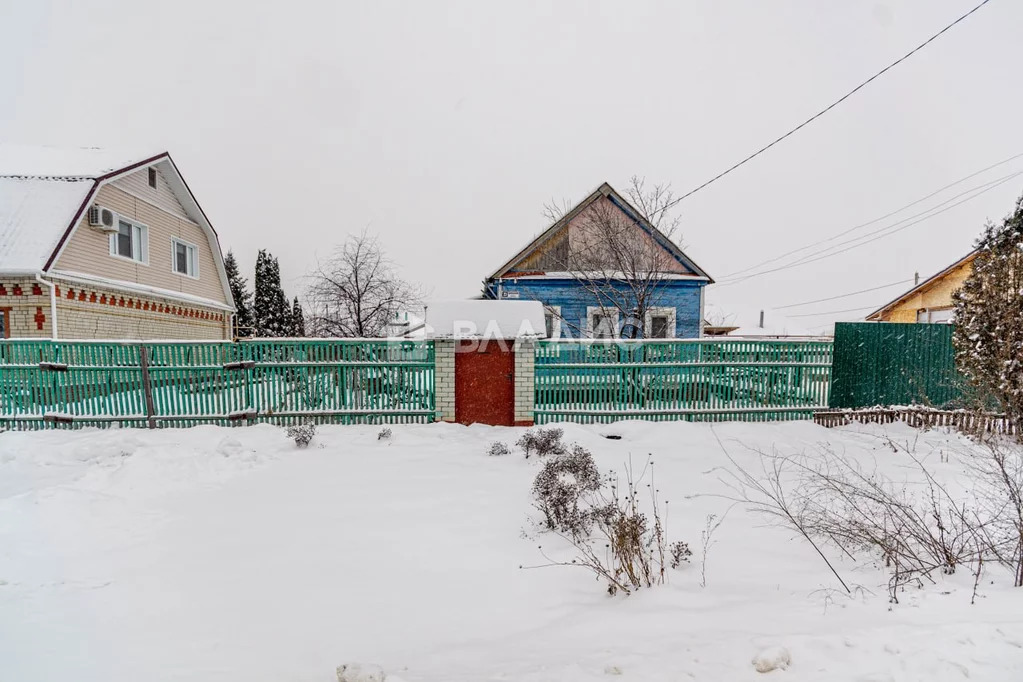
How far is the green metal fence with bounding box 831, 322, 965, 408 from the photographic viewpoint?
789 cm

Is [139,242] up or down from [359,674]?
up

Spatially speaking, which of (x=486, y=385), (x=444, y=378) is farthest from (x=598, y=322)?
(x=444, y=378)

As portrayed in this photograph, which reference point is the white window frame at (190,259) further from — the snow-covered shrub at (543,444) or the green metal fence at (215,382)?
the snow-covered shrub at (543,444)

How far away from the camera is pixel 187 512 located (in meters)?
4.28

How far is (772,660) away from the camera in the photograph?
2.11 m

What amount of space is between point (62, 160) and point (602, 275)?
53.3 feet

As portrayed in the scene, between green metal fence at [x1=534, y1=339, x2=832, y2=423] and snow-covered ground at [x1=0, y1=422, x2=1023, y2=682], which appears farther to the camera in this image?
green metal fence at [x1=534, y1=339, x2=832, y2=423]

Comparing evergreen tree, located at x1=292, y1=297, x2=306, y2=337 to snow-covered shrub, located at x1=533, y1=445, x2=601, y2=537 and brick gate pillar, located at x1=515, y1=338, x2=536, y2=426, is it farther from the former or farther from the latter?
snow-covered shrub, located at x1=533, y1=445, x2=601, y2=537

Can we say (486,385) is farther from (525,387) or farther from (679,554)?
(679,554)

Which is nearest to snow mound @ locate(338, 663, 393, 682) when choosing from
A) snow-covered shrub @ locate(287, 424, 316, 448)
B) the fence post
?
snow-covered shrub @ locate(287, 424, 316, 448)

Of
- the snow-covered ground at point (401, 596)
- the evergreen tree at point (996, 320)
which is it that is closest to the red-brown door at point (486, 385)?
the snow-covered ground at point (401, 596)

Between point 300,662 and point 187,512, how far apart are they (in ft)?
9.24

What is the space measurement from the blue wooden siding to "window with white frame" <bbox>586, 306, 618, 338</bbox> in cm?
16

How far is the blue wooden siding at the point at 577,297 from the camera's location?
548 inches
